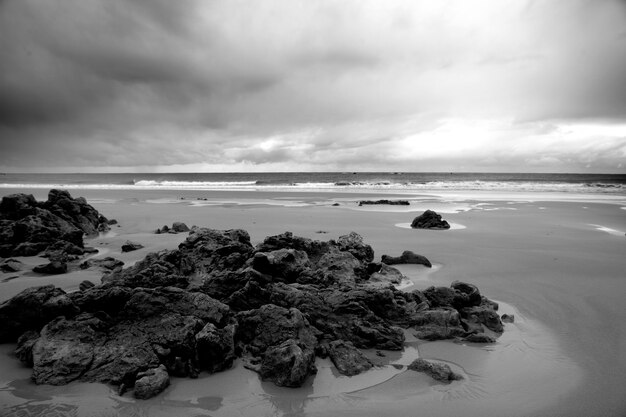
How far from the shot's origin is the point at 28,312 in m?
4.38

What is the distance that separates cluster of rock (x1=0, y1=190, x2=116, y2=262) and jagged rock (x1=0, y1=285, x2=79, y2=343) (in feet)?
12.5

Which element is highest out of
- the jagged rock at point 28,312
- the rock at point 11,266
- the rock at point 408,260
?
the jagged rock at point 28,312

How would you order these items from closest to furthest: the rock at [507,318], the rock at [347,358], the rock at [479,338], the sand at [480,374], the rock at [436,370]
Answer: the sand at [480,374], the rock at [436,370], the rock at [347,358], the rock at [479,338], the rock at [507,318]

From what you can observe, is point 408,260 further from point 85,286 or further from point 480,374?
point 85,286

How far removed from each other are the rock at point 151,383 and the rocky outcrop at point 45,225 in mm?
6177

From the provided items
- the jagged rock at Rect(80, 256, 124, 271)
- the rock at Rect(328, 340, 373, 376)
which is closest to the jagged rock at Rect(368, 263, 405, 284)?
the rock at Rect(328, 340, 373, 376)

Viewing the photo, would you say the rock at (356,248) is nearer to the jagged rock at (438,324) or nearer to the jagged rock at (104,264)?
the jagged rock at (438,324)

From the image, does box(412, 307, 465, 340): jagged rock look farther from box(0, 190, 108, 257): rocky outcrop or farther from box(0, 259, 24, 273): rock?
box(0, 190, 108, 257): rocky outcrop

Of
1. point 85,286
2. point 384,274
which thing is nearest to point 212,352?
point 85,286

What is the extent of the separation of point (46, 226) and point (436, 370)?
34.8 ft

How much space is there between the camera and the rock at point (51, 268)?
7211mm

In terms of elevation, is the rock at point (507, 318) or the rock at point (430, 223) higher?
the rock at point (430, 223)

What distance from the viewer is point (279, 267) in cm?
585

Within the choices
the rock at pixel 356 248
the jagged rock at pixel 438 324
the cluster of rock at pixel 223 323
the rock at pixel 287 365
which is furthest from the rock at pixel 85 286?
the jagged rock at pixel 438 324
